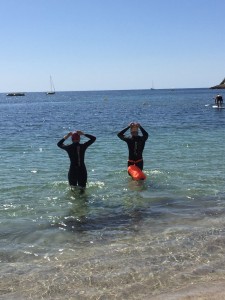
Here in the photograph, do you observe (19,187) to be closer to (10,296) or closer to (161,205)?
(161,205)

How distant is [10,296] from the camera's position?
5.56m

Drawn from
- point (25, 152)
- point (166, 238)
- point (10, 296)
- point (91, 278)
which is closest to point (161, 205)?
point (166, 238)

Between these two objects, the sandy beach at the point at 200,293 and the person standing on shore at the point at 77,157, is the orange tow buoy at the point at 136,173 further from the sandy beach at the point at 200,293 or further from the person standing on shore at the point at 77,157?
the sandy beach at the point at 200,293

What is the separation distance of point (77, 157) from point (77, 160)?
0.31 ft

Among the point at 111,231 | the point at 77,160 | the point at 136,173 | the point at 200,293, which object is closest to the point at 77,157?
the point at 77,160

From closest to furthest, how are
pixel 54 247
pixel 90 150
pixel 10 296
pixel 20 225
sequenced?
1. pixel 10 296
2. pixel 54 247
3. pixel 20 225
4. pixel 90 150

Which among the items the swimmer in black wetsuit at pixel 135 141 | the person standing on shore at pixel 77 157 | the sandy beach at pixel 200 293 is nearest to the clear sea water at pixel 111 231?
the sandy beach at pixel 200 293

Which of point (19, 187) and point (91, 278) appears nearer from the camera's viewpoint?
point (91, 278)

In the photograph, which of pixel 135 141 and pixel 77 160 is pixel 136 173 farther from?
pixel 77 160

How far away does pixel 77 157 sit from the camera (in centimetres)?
1138

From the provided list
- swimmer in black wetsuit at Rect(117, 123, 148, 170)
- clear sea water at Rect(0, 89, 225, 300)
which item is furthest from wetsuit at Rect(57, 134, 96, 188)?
swimmer in black wetsuit at Rect(117, 123, 148, 170)

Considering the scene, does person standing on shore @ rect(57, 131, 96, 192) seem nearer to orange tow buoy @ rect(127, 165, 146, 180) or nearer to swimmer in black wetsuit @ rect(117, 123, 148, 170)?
swimmer in black wetsuit @ rect(117, 123, 148, 170)

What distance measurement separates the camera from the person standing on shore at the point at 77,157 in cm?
1112

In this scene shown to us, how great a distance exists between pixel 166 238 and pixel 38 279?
8.63ft
